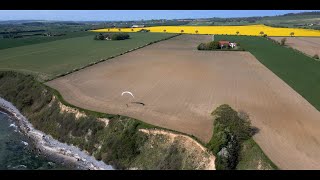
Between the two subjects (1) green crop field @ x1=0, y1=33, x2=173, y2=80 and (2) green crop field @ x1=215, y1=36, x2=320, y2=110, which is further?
(1) green crop field @ x1=0, y1=33, x2=173, y2=80

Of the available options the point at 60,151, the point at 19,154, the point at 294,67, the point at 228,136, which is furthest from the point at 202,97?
the point at 294,67

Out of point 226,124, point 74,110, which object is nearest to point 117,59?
point 74,110

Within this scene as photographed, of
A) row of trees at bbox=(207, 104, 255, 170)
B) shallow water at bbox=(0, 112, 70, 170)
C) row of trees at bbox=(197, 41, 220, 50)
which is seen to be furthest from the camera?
row of trees at bbox=(197, 41, 220, 50)

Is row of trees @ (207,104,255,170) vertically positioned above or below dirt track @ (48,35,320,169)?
above

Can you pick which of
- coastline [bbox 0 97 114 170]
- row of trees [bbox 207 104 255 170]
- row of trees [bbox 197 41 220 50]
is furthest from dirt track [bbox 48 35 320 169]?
row of trees [bbox 197 41 220 50]

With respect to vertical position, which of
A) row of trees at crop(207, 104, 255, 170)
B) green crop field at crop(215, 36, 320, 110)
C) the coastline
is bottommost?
the coastline

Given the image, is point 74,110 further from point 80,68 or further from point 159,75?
point 80,68

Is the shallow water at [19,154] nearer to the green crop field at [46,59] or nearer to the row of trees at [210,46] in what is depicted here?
the green crop field at [46,59]

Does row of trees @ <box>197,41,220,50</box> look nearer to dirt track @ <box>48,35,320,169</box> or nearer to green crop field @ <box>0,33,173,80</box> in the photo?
dirt track @ <box>48,35,320,169</box>
